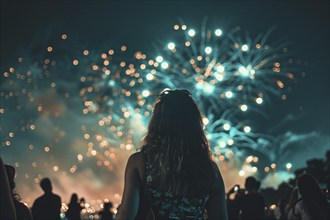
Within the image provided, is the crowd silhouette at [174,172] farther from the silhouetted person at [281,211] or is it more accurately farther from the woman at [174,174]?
the silhouetted person at [281,211]

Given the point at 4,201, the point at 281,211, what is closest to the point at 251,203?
the point at 281,211

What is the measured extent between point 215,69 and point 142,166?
677 inches

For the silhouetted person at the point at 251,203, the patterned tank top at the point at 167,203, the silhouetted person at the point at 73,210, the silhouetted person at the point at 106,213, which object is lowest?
the patterned tank top at the point at 167,203

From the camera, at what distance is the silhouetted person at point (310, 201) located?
5.87 meters

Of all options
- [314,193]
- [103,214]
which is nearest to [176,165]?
[314,193]

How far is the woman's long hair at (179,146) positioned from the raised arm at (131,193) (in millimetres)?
114

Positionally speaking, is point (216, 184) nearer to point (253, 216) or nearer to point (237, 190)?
point (253, 216)

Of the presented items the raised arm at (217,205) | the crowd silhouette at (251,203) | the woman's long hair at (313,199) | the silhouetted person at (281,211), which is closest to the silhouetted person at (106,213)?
the crowd silhouette at (251,203)

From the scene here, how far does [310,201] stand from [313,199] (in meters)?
0.04

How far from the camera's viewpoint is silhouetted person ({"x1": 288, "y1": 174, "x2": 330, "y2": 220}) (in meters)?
5.87

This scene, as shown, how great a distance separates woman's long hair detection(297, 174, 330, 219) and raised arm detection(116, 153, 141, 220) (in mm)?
3668

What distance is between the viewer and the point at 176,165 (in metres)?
2.85

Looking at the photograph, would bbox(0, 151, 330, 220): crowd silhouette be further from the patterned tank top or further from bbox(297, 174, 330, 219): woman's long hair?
the patterned tank top

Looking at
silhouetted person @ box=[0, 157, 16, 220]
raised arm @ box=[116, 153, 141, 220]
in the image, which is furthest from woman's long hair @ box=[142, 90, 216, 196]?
silhouetted person @ box=[0, 157, 16, 220]
